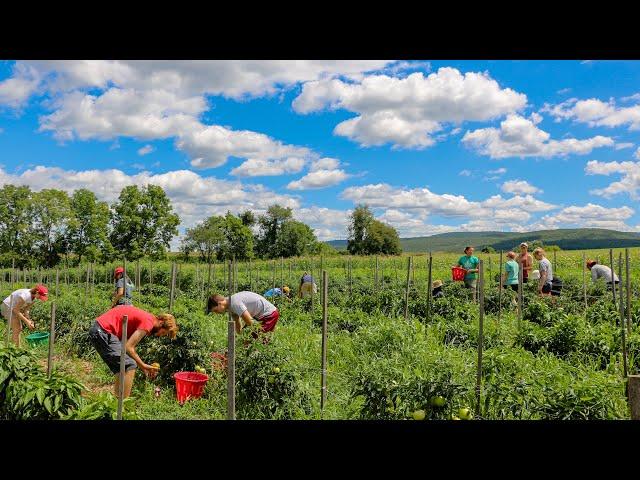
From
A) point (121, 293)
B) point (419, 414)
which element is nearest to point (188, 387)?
point (419, 414)

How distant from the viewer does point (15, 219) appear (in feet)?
133

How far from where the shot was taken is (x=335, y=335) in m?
7.47

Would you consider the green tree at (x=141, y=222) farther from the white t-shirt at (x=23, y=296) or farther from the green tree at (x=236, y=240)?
the white t-shirt at (x=23, y=296)

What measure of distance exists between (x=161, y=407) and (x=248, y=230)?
5601cm

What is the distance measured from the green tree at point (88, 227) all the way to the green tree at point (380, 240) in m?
34.0

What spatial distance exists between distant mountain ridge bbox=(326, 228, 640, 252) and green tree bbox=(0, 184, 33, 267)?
7967 centimetres

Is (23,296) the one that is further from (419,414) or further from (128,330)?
(419,414)

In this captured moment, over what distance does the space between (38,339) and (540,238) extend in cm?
14536

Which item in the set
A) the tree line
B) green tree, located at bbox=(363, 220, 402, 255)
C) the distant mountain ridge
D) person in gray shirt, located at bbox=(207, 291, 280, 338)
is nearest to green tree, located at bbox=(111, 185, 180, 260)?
the tree line

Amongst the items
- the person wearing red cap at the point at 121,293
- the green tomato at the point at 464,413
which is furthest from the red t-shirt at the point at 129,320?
the green tomato at the point at 464,413

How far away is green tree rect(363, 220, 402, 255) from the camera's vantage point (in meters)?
68.4

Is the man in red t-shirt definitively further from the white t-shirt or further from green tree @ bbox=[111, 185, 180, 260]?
green tree @ bbox=[111, 185, 180, 260]

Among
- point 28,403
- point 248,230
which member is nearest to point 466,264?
point 28,403
